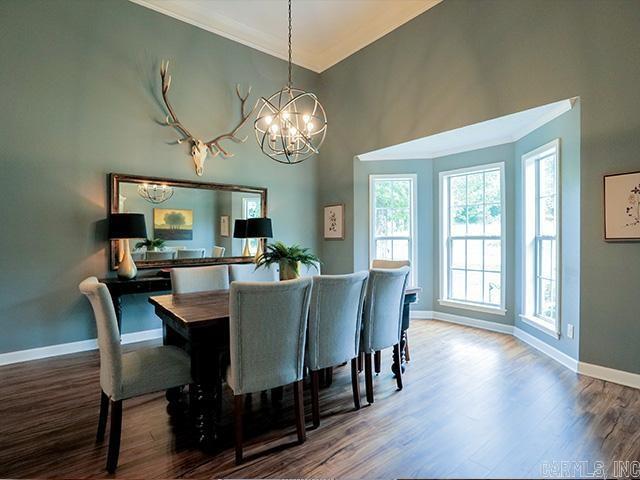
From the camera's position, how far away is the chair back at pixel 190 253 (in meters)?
4.36

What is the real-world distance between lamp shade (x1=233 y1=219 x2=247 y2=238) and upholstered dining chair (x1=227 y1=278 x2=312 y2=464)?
2971 millimetres

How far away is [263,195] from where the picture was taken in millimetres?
5105

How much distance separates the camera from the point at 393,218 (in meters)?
5.33

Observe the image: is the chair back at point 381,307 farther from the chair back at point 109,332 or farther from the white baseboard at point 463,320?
the white baseboard at point 463,320

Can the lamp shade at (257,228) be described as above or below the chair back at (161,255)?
above

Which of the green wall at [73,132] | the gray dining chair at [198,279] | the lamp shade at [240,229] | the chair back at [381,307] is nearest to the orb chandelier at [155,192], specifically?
the green wall at [73,132]

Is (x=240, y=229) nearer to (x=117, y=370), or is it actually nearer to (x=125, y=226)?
(x=125, y=226)

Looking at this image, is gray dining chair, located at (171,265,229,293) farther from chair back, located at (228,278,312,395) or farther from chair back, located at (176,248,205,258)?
chair back, located at (228,278,312,395)

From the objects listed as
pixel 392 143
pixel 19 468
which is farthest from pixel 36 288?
pixel 392 143

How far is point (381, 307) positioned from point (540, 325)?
2.33 m

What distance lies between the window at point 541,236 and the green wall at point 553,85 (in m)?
0.46

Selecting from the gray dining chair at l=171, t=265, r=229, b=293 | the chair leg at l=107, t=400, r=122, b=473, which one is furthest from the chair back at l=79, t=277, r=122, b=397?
the gray dining chair at l=171, t=265, r=229, b=293

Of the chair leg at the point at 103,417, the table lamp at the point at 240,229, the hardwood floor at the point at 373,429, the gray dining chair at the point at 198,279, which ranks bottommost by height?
the hardwood floor at the point at 373,429

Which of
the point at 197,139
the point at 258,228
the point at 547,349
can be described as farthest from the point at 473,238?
the point at 197,139
